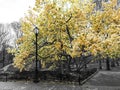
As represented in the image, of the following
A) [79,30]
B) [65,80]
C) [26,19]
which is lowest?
[65,80]

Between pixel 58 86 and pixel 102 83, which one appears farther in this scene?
pixel 102 83

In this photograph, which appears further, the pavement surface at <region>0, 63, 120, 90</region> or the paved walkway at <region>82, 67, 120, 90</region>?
the paved walkway at <region>82, 67, 120, 90</region>

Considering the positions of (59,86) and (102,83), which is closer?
(59,86)

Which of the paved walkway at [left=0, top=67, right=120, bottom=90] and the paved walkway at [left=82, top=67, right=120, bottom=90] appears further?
the paved walkway at [left=82, top=67, right=120, bottom=90]

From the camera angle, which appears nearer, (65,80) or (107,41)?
(107,41)

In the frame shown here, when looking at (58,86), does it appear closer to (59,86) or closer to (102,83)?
(59,86)

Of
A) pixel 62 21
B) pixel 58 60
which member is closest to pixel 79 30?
pixel 62 21

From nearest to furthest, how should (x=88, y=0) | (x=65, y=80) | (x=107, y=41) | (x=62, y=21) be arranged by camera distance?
(x=107, y=41) → (x=65, y=80) → (x=62, y=21) → (x=88, y=0)

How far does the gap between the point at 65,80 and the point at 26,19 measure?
8342 mm

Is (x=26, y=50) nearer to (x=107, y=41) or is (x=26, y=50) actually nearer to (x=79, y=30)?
(x=79, y=30)

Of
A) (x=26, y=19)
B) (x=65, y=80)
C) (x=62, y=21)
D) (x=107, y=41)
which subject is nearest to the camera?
(x=107, y=41)

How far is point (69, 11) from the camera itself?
20109 millimetres

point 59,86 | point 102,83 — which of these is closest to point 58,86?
point 59,86

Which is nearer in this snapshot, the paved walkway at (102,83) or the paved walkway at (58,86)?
the paved walkway at (58,86)
